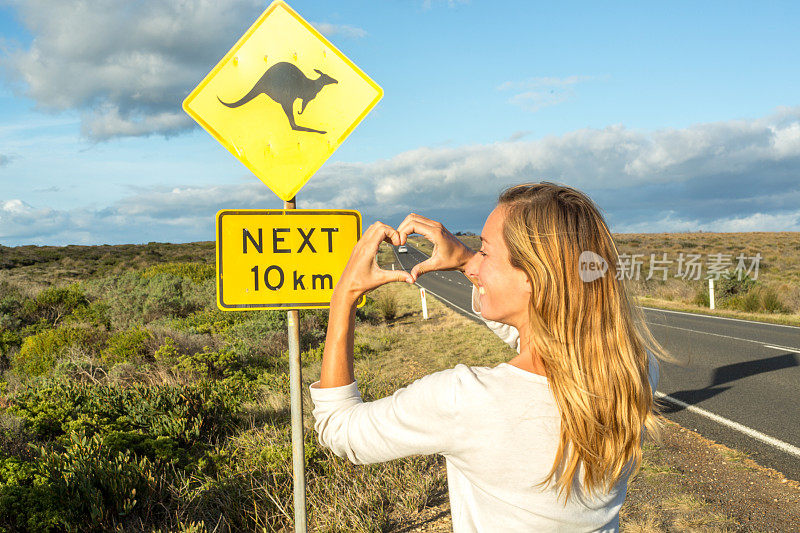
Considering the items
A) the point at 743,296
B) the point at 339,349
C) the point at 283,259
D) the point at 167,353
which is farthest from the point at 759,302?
the point at 339,349

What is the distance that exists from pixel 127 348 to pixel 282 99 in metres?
6.36

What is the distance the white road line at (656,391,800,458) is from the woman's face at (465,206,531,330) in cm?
521

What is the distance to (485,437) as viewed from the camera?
3.42 feet

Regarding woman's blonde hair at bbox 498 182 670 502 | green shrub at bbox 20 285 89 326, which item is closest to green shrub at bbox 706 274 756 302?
green shrub at bbox 20 285 89 326

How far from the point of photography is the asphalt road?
17.0 feet

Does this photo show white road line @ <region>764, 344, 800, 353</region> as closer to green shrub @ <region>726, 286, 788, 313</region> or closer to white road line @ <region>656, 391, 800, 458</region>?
white road line @ <region>656, 391, 800, 458</region>

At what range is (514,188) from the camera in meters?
1.33

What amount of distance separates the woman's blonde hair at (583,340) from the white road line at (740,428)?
506cm

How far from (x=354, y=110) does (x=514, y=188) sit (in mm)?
1576

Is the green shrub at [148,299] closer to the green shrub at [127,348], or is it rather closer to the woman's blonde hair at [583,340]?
the green shrub at [127,348]

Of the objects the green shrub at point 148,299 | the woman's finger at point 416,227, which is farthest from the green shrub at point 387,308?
the woman's finger at point 416,227

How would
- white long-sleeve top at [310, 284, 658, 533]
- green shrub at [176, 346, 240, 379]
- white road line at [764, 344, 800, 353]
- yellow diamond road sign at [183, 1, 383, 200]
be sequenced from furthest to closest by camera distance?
white road line at [764, 344, 800, 353] < green shrub at [176, 346, 240, 379] < yellow diamond road sign at [183, 1, 383, 200] < white long-sleeve top at [310, 284, 658, 533]

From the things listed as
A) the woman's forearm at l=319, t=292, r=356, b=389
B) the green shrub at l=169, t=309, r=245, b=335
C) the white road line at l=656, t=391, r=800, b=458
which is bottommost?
the white road line at l=656, t=391, r=800, b=458

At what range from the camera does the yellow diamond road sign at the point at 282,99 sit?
2574 millimetres
